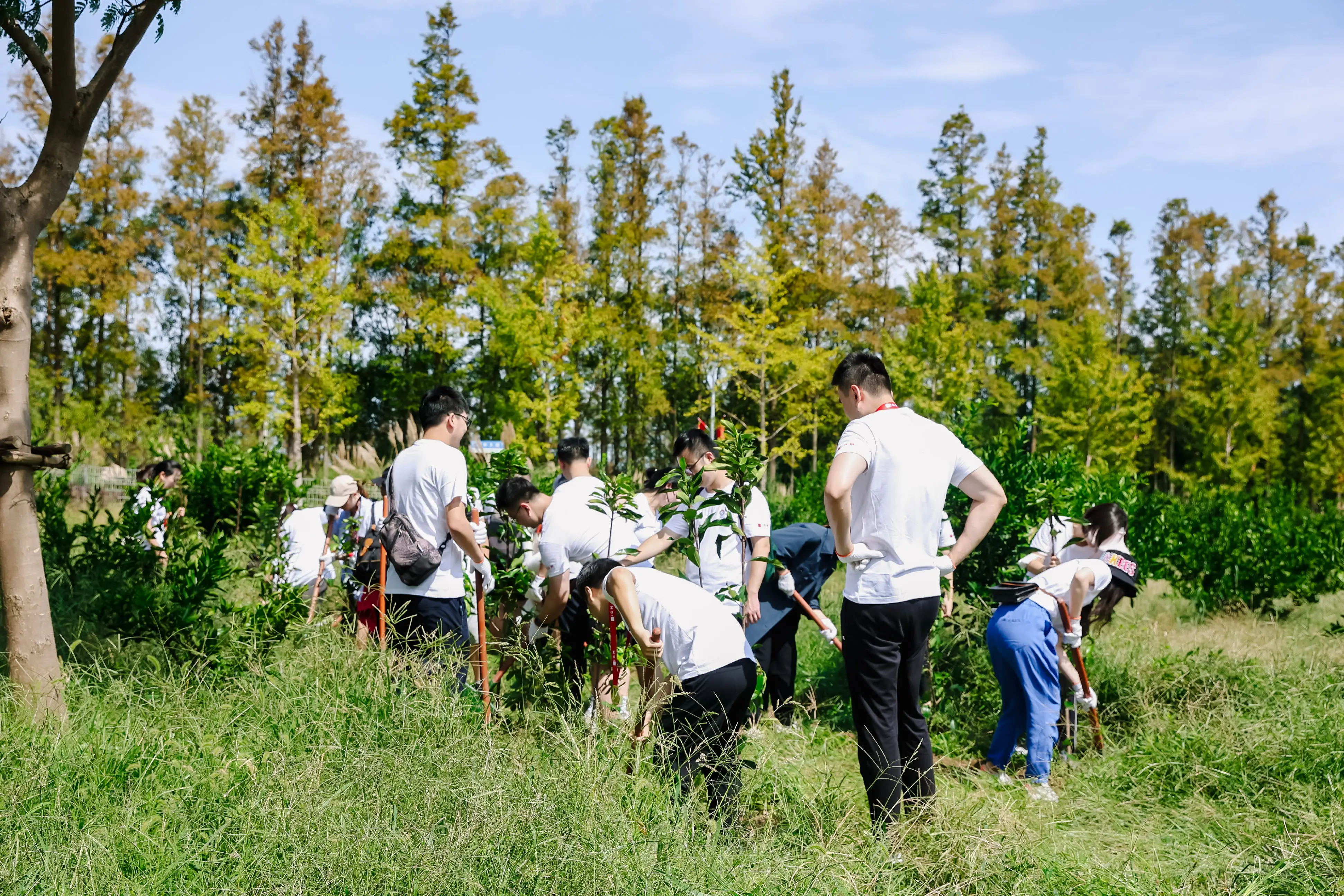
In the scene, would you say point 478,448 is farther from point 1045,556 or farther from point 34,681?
point 1045,556

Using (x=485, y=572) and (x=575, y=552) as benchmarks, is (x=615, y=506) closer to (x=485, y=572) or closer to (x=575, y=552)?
(x=575, y=552)

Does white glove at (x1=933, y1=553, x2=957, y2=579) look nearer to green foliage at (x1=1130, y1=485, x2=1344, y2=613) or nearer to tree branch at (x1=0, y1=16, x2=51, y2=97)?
tree branch at (x1=0, y1=16, x2=51, y2=97)

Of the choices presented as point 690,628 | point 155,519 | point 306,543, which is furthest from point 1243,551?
point 155,519

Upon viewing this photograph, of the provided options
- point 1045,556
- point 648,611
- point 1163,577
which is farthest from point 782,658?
point 1163,577

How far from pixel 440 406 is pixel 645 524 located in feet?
4.69

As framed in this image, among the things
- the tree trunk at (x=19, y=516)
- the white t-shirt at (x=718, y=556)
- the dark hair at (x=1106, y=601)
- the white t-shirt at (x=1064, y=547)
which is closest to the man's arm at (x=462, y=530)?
the white t-shirt at (x=718, y=556)

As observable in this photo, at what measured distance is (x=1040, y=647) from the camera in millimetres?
4898

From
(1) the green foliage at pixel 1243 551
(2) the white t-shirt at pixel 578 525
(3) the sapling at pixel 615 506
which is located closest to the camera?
(3) the sapling at pixel 615 506

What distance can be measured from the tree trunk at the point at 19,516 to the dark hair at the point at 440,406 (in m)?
1.75

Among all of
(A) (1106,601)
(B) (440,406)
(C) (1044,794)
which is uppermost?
(B) (440,406)

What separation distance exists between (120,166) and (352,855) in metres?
27.1

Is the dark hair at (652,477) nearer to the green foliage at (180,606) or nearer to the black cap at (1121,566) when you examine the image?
Answer: the green foliage at (180,606)

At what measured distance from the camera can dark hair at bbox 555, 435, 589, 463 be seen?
522 centimetres

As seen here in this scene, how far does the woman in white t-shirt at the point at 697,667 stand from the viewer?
3545mm
